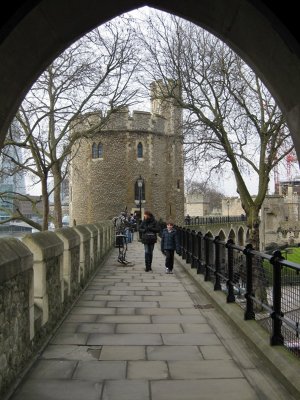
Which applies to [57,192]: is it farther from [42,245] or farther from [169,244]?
[42,245]

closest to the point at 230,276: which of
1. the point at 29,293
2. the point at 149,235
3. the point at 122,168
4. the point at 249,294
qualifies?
the point at 249,294

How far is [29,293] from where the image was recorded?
16.1ft

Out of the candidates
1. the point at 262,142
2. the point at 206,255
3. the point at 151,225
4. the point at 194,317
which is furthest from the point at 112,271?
the point at 262,142

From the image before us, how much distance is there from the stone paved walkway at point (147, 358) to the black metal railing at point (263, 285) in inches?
14.8

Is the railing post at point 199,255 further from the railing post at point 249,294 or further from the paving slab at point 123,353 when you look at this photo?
the paving slab at point 123,353

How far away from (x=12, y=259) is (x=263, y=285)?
335 centimetres

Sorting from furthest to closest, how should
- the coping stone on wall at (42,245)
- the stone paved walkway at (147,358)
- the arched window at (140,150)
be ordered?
the arched window at (140,150) → the coping stone on wall at (42,245) → the stone paved walkway at (147,358)

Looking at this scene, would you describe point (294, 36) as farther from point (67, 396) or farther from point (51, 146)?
point (51, 146)

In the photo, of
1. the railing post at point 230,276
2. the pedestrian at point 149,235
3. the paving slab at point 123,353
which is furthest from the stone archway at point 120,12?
the pedestrian at point 149,235

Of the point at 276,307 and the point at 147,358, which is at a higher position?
the point at 276,307

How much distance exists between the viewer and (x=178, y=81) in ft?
64.3

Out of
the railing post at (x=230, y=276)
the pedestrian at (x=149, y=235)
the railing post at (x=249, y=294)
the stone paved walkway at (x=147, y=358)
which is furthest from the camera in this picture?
the pedestrian at (x=149, y=235)

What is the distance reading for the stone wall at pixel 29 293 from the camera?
4.02 m

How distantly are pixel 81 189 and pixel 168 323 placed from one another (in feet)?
140
